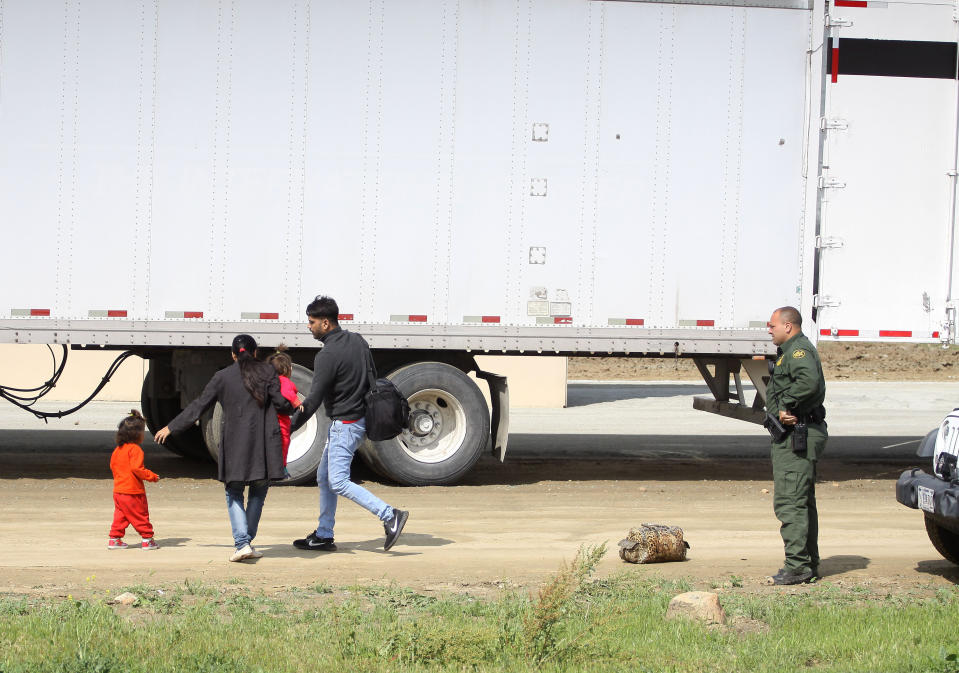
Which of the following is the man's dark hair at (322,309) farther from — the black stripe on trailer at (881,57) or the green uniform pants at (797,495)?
the black stripe on trailer at (881,57)

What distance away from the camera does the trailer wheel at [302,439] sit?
11.1 meters

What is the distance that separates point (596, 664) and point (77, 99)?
8055mm

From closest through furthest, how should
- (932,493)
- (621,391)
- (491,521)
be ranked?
(932,493) < (491,521) < (621,391)

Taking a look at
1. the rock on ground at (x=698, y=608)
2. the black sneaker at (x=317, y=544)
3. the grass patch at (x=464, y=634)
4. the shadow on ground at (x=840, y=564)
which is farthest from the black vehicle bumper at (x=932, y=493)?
the black sneaker at (x=317, y=544)

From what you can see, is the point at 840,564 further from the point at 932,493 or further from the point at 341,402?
the point at 341,402

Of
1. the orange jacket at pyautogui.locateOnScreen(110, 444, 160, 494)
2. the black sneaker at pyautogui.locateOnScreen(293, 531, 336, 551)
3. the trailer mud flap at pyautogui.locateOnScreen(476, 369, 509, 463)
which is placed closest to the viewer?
the orange jacket at pyautogui.locateOnScreen(110, 444, 160, 494)

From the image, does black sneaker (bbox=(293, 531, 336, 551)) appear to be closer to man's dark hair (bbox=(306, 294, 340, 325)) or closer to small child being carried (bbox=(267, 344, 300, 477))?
small child being carried (bbox=(267, 344, 300, 477))

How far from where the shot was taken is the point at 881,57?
11.2 meters

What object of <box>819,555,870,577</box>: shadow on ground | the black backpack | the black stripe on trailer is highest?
the black stripe on trailer

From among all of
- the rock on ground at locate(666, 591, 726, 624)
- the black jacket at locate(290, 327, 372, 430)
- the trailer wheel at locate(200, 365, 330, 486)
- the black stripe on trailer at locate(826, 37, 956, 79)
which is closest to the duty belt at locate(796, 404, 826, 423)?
the rock on ground at locate(666, 591, 726, 624)

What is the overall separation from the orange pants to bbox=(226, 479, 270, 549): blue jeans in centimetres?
79

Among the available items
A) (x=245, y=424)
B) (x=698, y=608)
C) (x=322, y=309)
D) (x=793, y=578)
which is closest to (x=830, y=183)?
(x=793, y=578)

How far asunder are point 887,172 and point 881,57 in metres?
1.13

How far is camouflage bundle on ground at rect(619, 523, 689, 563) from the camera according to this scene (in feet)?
25.6
